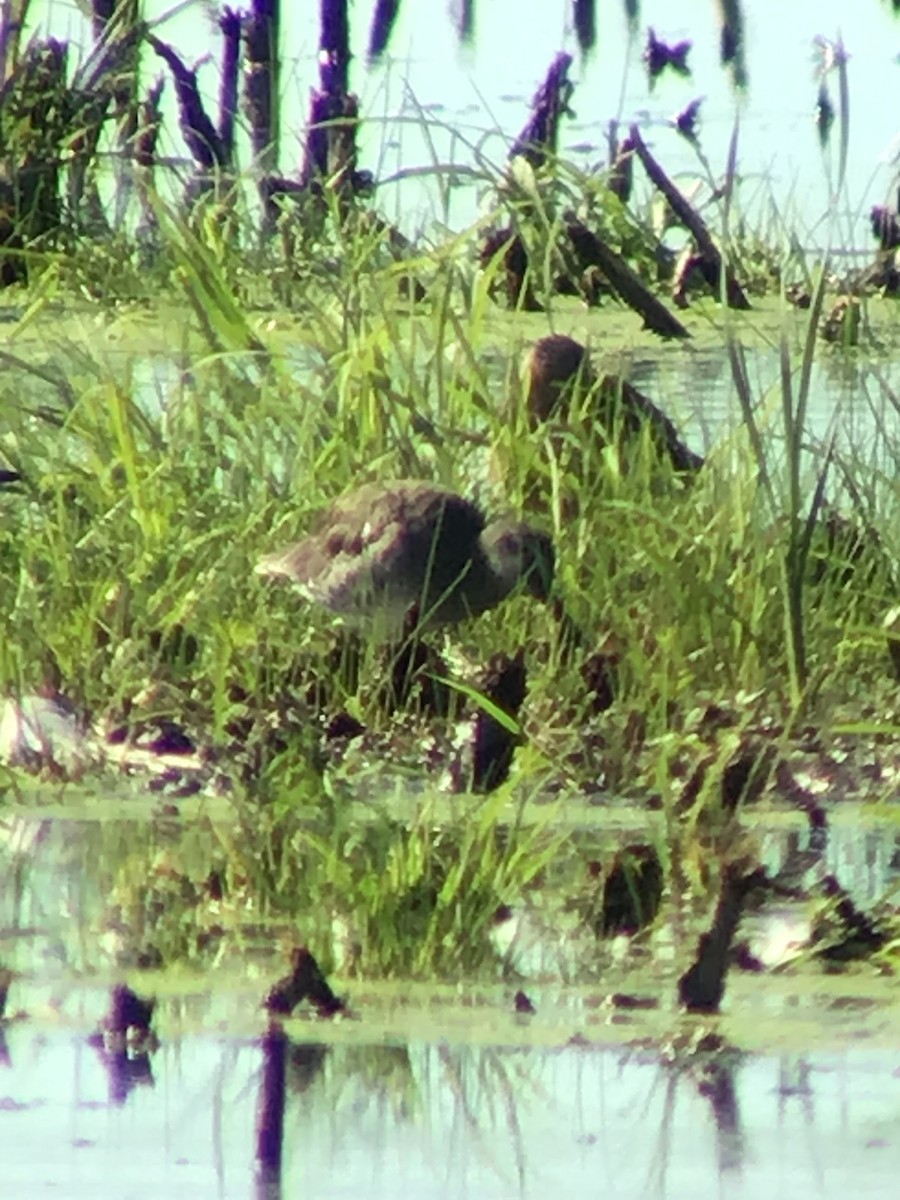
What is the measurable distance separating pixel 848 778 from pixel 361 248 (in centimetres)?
184

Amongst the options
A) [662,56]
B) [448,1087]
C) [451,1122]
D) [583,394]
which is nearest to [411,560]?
[583,394]

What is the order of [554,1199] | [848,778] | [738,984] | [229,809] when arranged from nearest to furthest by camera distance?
1. [554,1199]
2. [738,984]
3. [229,809]
4. [848,778]

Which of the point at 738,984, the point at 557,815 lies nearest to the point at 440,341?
the point at 557,815

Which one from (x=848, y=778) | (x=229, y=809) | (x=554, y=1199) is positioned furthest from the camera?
(x=848, y=778)

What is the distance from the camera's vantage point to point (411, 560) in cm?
506

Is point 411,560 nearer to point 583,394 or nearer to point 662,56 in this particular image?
point 583,394

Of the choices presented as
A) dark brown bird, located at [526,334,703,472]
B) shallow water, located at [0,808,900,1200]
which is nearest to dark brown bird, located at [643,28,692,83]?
dark brown bird, located at [526,334,703,472]

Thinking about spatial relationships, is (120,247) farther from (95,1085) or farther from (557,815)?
(95,1085)

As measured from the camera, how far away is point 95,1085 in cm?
338

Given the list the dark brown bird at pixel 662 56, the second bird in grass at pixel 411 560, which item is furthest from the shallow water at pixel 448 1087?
the dark brown bird at pixel 662 56

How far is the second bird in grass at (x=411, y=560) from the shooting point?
5008 millimetres

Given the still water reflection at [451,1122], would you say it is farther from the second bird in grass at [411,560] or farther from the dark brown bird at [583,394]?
the dark brown bird at [583,394]

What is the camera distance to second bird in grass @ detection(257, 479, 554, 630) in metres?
5.01

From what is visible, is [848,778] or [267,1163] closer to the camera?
[267,1163]
